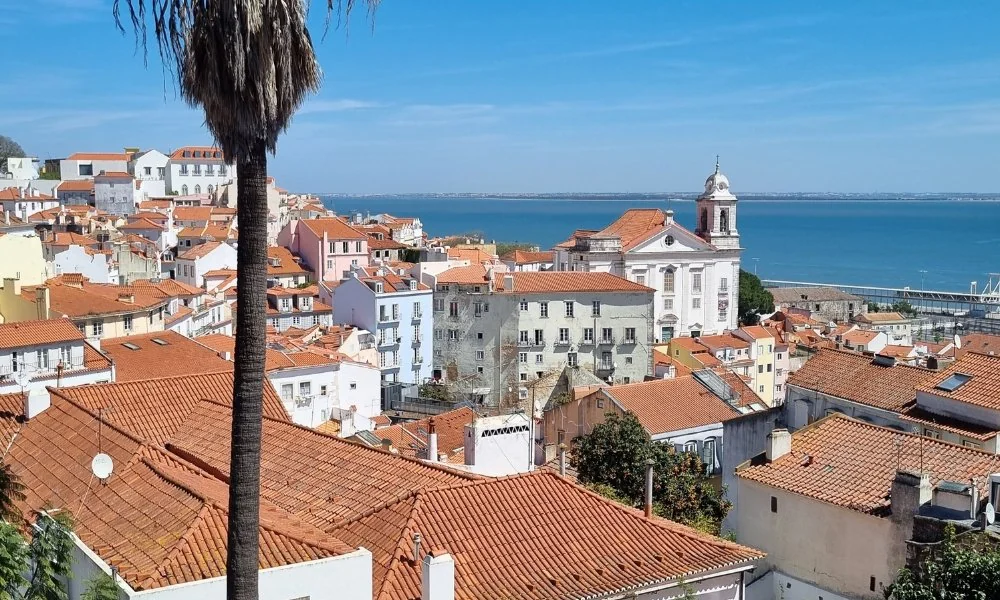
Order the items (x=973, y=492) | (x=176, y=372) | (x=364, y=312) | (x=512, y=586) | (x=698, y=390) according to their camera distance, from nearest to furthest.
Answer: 1. (x=512, y=586)
2. (x=973, y=492)
3. (x=176, y=372)
4. (x=698, y=390)
5. (x=364, y=312)

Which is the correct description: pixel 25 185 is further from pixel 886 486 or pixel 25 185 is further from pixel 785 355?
pixel 886 486

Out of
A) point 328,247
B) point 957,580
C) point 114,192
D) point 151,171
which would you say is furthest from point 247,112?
point 151,171

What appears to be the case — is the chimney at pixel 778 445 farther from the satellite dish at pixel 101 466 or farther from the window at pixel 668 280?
the window at pixel 668 280

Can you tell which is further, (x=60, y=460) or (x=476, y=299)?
(x=476, y=299)

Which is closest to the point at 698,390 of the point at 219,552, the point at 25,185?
the point at 219,552

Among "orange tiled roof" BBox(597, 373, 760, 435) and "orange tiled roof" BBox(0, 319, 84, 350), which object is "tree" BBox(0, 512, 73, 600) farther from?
"orange tiled roof" BBox(597, 373, 760, 435)

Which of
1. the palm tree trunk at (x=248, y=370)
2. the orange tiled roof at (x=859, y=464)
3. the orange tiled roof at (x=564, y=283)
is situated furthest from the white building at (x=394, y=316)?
the palm tree trunk at (x=248, y=370)

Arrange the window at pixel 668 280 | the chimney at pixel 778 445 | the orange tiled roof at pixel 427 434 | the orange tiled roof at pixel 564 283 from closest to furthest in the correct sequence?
1. the chimney at pixel 778 445
2. the orange tiled roof at pixel 427 434
3. the orange tiled roof at pixel 564 283
4. the window at pixel 668 280
